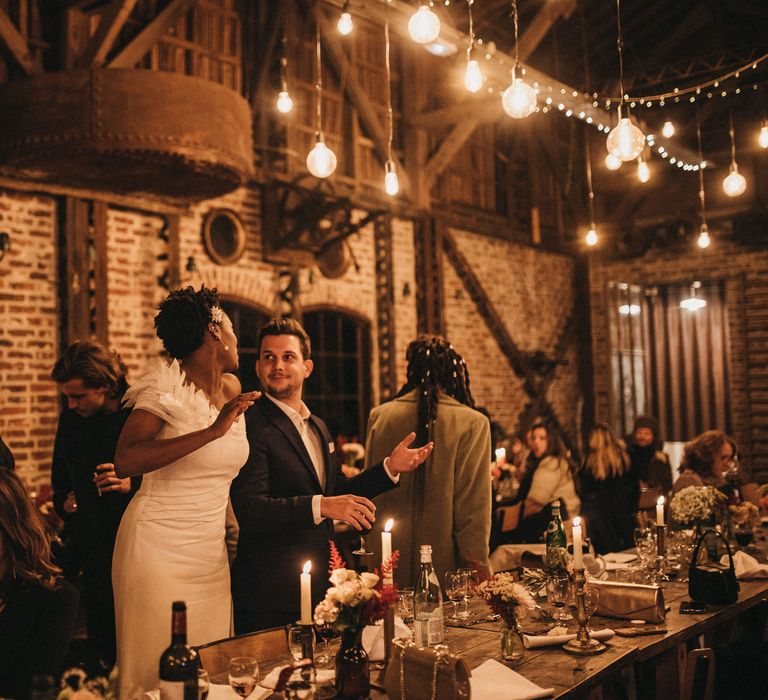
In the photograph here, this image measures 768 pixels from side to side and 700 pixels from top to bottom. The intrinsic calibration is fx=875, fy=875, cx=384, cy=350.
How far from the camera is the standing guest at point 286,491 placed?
9.61ft

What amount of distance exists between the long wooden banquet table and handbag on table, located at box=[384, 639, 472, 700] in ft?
0.41

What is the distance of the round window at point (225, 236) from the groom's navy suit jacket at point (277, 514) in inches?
181

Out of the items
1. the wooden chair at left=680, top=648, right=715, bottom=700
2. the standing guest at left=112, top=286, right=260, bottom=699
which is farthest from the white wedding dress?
the wooden chair at left=680, top=648, right=715, bottom=700

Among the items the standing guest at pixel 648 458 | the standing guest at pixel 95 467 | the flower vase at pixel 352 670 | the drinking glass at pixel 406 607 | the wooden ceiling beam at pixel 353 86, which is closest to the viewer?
the flower vase at pixel 352 670

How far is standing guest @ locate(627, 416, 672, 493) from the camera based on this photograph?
7.82 m

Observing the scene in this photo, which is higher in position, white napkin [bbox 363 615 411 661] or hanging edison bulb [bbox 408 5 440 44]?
hanging edison bulb [bbox 408 5 440 44]

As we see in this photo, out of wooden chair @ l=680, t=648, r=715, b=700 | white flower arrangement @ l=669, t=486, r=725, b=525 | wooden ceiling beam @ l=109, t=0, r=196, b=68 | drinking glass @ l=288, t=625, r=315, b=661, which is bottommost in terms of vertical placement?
wooden chair @ l=680, t=648, r=715, b=700

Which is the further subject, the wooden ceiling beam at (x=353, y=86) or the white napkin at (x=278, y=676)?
the wooden ceiling beam at (x=353, y=86)

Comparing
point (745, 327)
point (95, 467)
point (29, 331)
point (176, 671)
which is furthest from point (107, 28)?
point (745, 327)

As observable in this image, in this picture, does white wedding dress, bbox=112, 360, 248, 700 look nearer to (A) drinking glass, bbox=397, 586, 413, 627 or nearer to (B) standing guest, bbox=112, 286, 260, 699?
(B) standing guest, bbox=112, 286, 260, 699

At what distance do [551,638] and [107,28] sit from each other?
5364 millimetres

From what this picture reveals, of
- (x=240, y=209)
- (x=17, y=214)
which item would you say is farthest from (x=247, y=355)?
(x=17, y=214)

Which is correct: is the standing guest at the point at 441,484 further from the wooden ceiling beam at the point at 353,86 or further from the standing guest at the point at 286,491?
the wooden ceiling beam at the point at 353,86

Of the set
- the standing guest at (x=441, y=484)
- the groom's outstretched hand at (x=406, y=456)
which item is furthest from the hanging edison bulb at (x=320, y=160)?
the groom's outstretched hand at (x=406, y=456)
